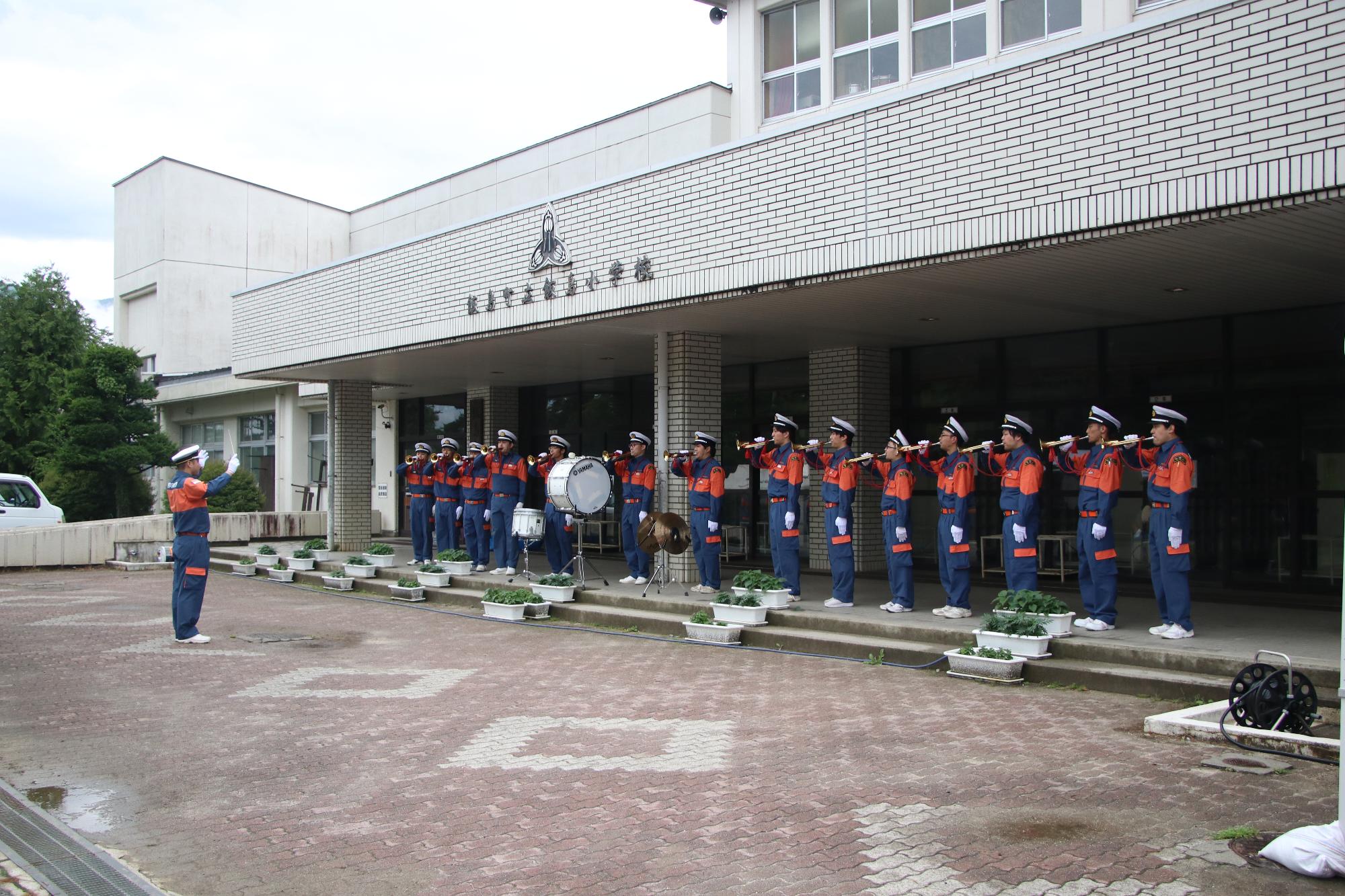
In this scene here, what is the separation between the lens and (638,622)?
36.5ft

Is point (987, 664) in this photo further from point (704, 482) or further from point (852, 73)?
point (852, 73)

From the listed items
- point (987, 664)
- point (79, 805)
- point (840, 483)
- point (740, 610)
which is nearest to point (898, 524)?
point (840, 483)

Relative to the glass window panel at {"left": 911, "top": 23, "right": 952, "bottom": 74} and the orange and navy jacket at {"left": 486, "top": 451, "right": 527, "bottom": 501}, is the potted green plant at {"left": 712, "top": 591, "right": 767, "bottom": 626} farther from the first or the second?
the glass window panel at {"left": 911, "top": 23, "right": 952, "bottom": 74}

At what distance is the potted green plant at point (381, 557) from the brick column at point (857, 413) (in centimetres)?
647

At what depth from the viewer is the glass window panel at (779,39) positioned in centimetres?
1367

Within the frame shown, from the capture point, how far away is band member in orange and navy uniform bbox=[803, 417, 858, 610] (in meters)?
10.7

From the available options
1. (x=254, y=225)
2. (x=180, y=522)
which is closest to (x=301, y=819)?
(x=180, y=522)

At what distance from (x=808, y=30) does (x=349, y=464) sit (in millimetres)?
10907

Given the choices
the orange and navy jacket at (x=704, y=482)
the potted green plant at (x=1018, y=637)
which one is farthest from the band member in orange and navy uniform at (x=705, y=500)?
the potted green plant at (x=1018, y=637)

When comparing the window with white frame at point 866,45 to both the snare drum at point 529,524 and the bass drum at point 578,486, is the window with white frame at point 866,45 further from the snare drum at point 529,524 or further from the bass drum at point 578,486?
the snare drum at point 529,524

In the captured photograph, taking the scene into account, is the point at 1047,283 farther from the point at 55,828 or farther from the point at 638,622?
the point at 55,828

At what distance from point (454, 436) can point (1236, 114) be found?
677 inches

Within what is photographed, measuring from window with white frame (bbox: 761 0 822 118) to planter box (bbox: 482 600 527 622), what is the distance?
7.32 meters

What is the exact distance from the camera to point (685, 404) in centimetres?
1237
